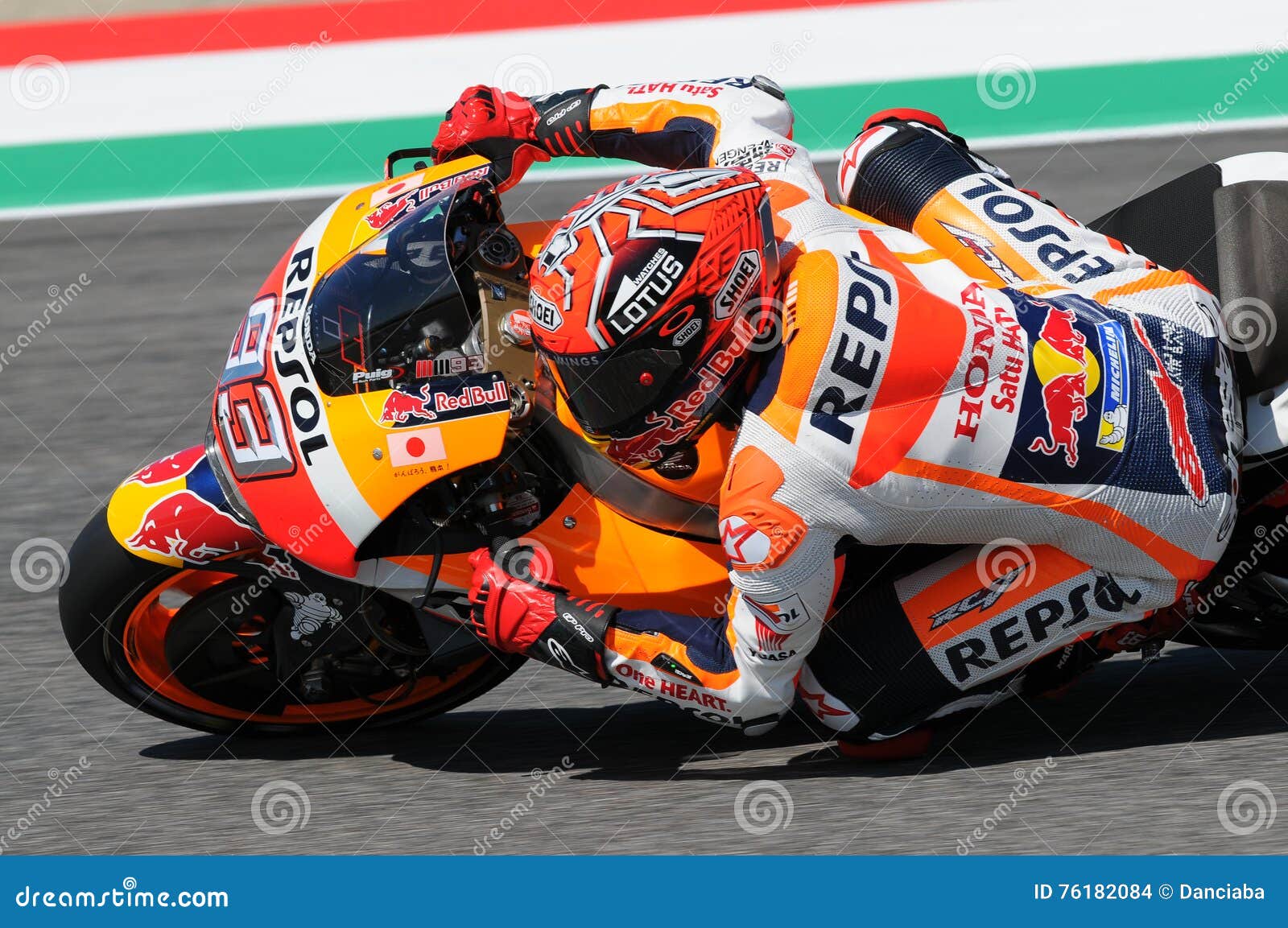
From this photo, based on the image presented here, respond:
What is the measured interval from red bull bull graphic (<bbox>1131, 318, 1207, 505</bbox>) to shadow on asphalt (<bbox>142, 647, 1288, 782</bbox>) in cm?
78

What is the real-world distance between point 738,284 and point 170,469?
1.55 metres

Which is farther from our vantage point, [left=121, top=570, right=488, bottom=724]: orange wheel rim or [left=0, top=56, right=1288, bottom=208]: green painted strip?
[left=0, top=56, right=1288, bottom=208]: green painted strip

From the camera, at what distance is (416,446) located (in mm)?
3656

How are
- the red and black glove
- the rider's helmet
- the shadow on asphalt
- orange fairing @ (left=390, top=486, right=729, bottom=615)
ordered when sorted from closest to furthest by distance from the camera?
1. the rider's helmet
2. the red and black glove
3. orange fairing @ (left=390, top=486, right=729, bottom=615)
4. the shadow on asphalt

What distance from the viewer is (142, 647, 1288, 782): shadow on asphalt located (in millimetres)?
4227

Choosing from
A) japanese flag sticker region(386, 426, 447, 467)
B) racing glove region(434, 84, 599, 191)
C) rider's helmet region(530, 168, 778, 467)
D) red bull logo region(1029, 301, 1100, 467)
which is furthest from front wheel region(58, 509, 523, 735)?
red bull logo region(1029, 301, 1100, 467)

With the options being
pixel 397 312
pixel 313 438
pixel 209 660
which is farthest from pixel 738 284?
pixel 209 660

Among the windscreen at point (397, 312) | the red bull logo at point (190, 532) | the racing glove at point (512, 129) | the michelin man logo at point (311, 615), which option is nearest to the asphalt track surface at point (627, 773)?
the michelin man logo at point (311, 615)

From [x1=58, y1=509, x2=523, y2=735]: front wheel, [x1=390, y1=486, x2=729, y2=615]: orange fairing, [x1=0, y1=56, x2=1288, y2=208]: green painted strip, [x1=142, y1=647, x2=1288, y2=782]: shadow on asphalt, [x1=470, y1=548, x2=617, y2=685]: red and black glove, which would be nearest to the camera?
[x1=470, y1=548, x2=617, y2=685]: red and black glove

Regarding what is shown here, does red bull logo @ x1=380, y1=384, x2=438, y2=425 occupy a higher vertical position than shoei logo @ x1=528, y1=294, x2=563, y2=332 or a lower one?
lower

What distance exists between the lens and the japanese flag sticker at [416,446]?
3.65 meters

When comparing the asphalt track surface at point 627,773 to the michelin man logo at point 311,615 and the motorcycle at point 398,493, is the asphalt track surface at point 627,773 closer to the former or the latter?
the motorcycle at point 398,493

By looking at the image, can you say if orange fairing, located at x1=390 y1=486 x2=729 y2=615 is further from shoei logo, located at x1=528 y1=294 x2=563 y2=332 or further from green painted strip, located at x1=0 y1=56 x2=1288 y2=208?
green painted strip, located at x1=0 y1=56 x2=1288 y2=208
